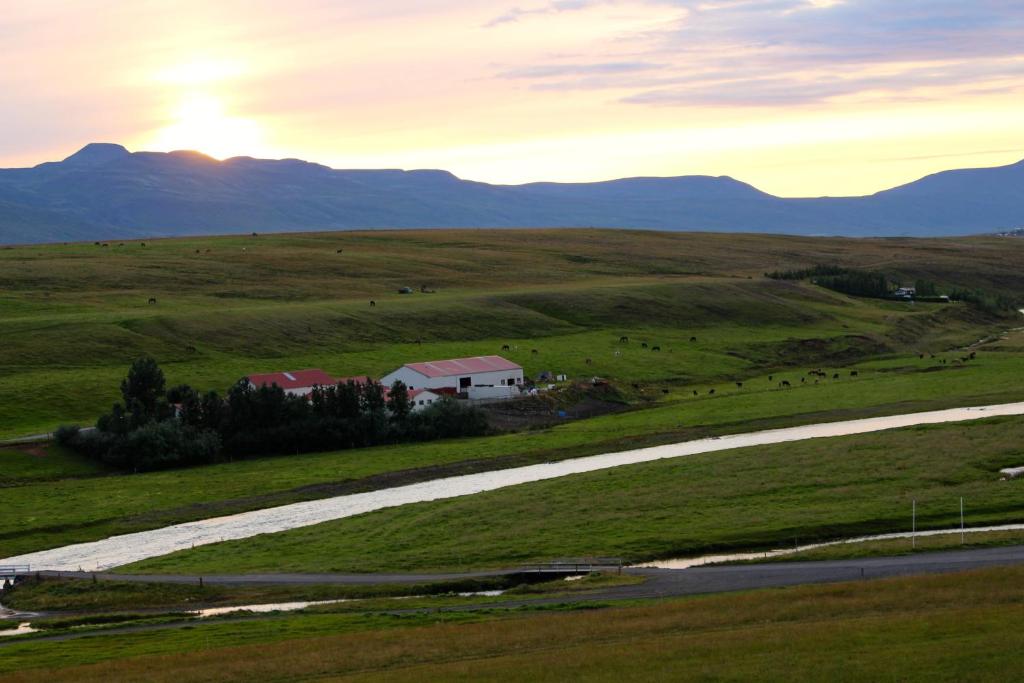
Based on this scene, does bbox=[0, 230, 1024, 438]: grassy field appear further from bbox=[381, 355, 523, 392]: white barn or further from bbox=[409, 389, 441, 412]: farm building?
bbox=[409, 389, 441, 412]: farm building

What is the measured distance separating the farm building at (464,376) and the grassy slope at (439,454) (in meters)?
13.2

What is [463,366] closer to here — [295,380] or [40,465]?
[295,380]

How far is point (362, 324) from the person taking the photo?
147 m

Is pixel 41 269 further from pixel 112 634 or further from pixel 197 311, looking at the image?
pixel 112 634

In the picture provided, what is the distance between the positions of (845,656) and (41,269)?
6262 inches

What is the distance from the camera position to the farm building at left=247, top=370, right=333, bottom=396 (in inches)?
4254

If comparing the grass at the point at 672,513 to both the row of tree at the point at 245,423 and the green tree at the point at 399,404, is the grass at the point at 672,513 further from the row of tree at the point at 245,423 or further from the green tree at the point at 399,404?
the green tree at the point at 399,404

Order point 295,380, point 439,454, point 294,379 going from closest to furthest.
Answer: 1. point 439,454
2. point 295,380
3. point 294,379

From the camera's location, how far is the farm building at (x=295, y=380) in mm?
108062

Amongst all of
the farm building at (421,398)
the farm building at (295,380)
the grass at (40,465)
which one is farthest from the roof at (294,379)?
the grass at (40,465)

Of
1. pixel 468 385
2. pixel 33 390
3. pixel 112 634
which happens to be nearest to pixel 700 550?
pixel 112 634

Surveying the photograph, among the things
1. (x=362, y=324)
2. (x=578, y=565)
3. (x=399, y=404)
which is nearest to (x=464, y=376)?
(x=399, y=404)

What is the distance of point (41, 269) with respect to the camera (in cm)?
17462

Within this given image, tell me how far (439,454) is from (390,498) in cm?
1571
